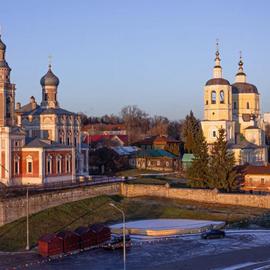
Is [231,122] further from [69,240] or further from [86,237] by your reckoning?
[69,240]

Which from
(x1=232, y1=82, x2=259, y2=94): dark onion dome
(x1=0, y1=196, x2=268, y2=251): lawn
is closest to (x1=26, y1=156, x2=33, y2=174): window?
(x1=0, y1=196, x2=268, y2=251): lawn

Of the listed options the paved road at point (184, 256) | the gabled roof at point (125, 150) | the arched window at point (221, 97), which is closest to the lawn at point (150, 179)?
the gabled roof at point (125, 150)

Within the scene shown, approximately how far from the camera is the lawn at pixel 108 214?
39250 millimetres

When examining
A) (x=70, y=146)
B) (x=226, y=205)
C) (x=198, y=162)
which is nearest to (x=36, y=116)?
(x=70, y=146)

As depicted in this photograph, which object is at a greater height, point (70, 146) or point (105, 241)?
point (70, 146)

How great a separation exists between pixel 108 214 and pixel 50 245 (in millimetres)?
12020

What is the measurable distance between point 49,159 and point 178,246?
18.5 meters

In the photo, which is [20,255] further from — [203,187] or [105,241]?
[203,187]

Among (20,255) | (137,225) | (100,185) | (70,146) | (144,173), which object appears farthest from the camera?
(144,173)

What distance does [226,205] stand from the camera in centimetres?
4931

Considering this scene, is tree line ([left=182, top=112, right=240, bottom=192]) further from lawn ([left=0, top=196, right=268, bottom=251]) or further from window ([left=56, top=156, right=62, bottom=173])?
window ([left=56, top=156, right=62, bottom=173])

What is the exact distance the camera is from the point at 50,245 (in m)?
34.2

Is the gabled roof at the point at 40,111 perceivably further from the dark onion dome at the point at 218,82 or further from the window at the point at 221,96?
the window at the point at 221,96

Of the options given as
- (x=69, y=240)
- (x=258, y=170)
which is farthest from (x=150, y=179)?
(x=69, y=240)
